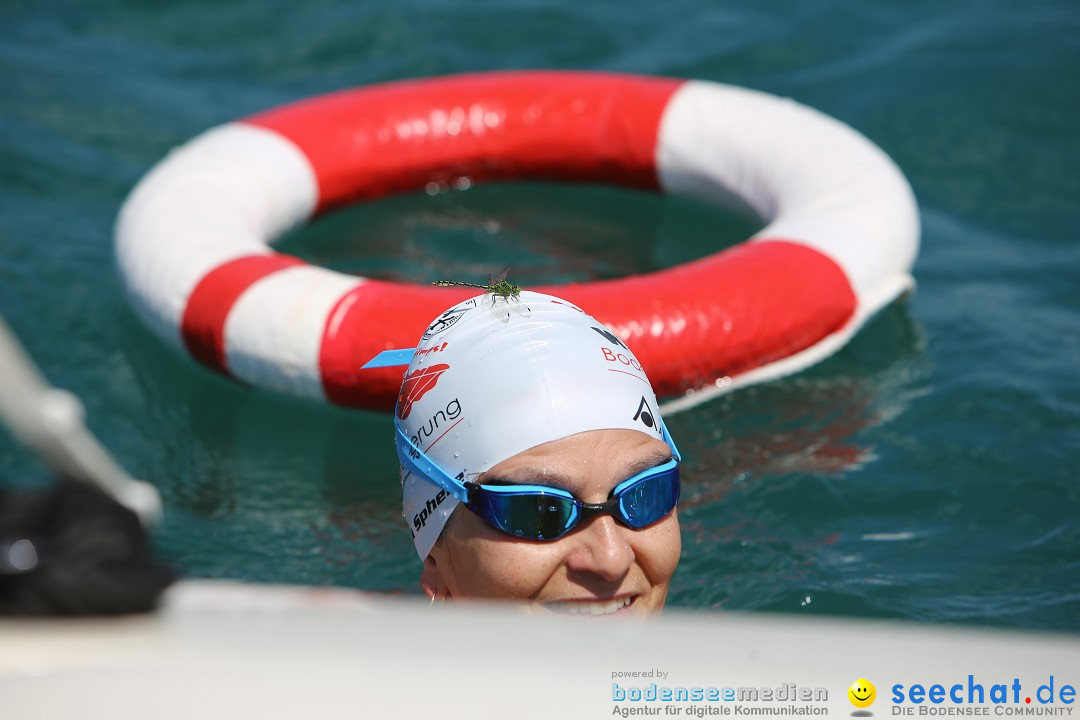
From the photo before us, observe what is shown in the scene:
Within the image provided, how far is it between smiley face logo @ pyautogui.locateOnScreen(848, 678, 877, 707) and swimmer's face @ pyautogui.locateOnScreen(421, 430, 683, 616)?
115cm

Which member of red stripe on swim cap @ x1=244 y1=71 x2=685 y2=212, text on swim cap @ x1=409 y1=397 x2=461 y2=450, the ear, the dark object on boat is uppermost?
red stripe on swim cap @ x1=244 y1=71 x2=685 y2=212

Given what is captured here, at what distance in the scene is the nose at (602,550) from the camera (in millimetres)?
2355

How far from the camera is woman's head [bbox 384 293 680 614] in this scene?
237 centimetres

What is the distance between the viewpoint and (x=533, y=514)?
7.68 ft

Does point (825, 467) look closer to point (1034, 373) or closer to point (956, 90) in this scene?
point (1034, 373)

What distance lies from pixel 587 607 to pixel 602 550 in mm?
114

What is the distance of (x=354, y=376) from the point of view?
4.46 m

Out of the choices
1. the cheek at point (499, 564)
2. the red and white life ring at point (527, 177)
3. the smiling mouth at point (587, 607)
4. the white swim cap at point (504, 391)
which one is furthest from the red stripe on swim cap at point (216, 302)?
the smiling mouth at point (587, 607)

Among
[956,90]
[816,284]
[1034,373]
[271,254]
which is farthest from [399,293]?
[956,90]

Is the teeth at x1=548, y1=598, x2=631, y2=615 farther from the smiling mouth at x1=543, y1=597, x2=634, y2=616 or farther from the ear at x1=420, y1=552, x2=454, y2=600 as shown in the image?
the ear at x1=420, y1=552, x2=454, y2=600

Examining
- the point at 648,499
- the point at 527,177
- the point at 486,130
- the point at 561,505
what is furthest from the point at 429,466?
the point at 527,177

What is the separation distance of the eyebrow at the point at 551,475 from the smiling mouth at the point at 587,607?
8.6 inches

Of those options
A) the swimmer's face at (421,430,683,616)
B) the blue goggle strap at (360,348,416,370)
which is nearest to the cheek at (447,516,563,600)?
the swimmer's face at (421,430,683,616)

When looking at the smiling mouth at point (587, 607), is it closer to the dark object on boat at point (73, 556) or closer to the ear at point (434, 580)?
the ear at point (434, 580)
